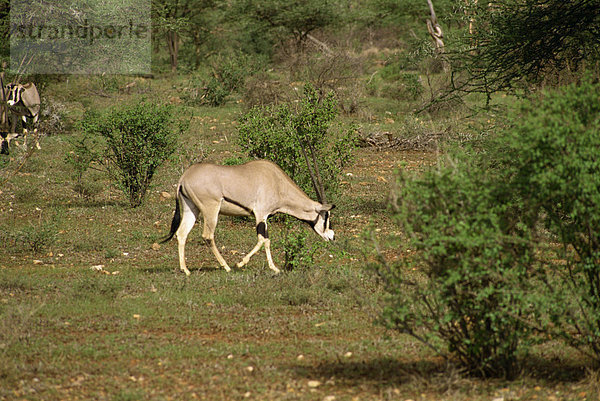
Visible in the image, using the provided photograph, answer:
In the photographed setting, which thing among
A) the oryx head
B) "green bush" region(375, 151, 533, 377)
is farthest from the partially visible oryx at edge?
"green bush" region(375, 151, 533, 377)

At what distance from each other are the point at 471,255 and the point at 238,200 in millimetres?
4663

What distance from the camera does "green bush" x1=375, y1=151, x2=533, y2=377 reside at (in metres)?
4.95

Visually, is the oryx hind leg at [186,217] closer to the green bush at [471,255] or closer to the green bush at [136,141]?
the green bush at [136,141]

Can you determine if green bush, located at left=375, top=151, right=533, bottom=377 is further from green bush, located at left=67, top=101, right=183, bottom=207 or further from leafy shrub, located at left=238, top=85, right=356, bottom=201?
green bush, located at left=67, top=101, right=183, bottom=207

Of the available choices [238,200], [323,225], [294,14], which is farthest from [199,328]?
[294,14]

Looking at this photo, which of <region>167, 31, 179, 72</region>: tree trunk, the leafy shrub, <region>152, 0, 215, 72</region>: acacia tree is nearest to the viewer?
the leafy shrub

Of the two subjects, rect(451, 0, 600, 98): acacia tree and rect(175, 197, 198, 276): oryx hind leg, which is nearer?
rect(175, 197, 198, 276): oryx hind leg

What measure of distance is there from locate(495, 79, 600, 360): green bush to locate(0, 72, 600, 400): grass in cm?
62

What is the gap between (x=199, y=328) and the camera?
6922mm

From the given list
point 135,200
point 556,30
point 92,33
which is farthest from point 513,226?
point 92,33

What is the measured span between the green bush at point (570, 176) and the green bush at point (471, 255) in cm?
23

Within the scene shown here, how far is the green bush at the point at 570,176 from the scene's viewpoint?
4.89 meters

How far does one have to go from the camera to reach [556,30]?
11.1 meters

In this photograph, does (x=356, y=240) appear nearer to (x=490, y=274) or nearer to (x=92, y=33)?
(x=490, y=274)
